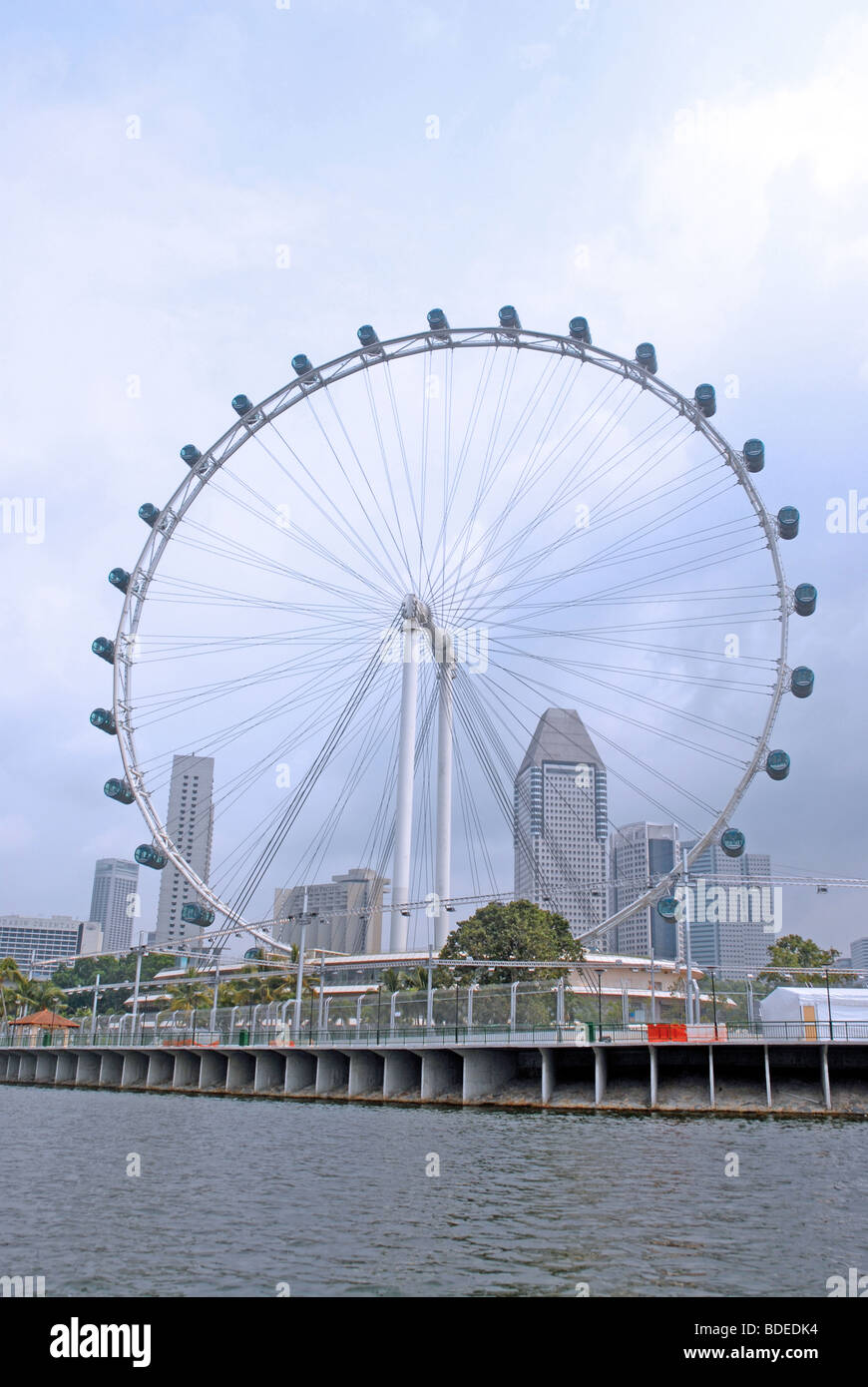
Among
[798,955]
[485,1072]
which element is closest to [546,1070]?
[485,1072]

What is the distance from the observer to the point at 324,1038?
5428cm

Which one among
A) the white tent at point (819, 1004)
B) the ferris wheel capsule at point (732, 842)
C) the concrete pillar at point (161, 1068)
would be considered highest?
the ferris wheel capsule at point (732, 842)

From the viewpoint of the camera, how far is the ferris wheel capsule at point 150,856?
7025cm

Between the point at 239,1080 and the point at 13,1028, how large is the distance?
122ft

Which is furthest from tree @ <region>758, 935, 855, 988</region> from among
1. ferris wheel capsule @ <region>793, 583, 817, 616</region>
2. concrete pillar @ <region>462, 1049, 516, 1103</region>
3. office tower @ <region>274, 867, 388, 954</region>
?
concrete pillar @ <region>462, 1049, 516, 1103</region>

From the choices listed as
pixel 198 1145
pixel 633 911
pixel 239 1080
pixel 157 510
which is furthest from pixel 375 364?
pixel 198 1145

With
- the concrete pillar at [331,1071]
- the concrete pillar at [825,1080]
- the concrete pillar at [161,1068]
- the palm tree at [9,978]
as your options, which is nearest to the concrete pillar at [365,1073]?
the concrete pillar at [331,1071]

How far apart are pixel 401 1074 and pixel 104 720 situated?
101 ft

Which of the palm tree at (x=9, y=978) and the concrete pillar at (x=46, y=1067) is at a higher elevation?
the palm tree at (x=9, y=978)

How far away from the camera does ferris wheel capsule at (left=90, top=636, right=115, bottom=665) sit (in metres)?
69.9

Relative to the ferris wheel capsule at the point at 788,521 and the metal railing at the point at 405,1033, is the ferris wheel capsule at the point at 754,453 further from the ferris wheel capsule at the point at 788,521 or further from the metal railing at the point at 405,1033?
the metal railing at the point at 405,1033

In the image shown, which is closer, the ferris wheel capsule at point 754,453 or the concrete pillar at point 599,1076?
the concrete pillar at point 599,1076

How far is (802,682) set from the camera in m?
57.6

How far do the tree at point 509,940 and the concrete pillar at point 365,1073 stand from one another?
26.2 m
